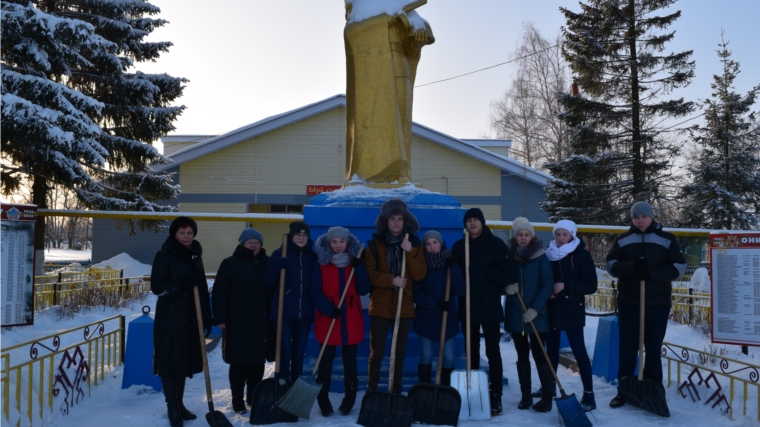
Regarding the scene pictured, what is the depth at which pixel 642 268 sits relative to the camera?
4602mm

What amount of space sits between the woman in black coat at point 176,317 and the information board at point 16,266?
1099mm

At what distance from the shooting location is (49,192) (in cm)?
1126

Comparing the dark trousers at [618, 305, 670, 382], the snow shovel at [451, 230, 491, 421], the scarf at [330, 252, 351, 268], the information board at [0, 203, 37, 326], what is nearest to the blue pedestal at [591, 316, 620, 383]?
the dark trousers at [618, 305, 670, 382]

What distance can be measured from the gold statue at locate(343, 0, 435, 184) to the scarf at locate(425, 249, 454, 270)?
1258 millimetres

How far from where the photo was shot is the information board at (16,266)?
4.43 m

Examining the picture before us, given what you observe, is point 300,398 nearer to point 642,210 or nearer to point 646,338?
point 646,338

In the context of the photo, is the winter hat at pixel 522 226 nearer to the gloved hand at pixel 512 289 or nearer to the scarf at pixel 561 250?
the scarf at pixel 561 250

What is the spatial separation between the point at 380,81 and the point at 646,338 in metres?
3.23

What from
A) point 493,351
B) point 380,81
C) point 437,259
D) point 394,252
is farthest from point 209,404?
point 380,81

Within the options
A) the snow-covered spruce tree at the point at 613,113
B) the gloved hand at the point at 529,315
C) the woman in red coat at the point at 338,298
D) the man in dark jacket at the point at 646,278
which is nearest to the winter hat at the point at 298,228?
the woman in red coat at the point at 338,298

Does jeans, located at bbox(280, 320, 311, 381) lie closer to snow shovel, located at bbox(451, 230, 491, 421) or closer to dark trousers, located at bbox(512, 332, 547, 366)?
snow shovel, located at bbox(451, 230, 491, 421)

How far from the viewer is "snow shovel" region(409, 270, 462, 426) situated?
13.7 feet

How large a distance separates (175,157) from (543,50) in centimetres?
1827

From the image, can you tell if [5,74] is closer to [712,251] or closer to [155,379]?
[155,379]
